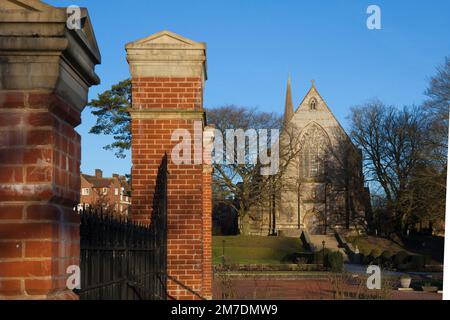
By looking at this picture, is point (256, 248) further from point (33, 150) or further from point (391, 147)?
point (33, 150)

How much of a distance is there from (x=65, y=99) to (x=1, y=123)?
300 mm

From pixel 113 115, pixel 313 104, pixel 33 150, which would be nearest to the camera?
pixel 33 150

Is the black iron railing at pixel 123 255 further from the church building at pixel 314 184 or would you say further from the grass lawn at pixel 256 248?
the church building at pixel 314 184

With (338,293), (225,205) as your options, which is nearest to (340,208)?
(225,205)

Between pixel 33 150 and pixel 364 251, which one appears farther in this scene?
pixel 364 251

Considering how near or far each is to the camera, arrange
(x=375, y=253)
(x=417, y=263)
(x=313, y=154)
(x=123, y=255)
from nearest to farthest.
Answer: (x=123, y=255) → (x=417, y=263) → (x=375, y=253) → (x=313, y=154)

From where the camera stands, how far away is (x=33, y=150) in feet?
8.75

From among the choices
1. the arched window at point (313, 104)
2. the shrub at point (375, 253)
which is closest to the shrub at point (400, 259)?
the shrub at point (375, 253)

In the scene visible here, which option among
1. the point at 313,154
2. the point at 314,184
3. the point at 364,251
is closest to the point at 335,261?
the point at 364,251

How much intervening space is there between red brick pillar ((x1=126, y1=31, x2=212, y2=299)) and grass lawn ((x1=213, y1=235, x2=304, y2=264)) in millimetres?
36874

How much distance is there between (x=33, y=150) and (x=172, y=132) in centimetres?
466

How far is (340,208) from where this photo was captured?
206 feet

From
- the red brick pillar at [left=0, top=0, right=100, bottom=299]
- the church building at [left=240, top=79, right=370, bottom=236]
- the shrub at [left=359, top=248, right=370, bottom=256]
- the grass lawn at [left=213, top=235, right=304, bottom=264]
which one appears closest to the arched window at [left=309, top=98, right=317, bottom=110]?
the church building at [left=240, top=79, right=370, bottom=236]

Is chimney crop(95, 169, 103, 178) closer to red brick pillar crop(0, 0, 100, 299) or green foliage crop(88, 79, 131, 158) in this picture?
green foliage crop(88, 79, 131, 158)
